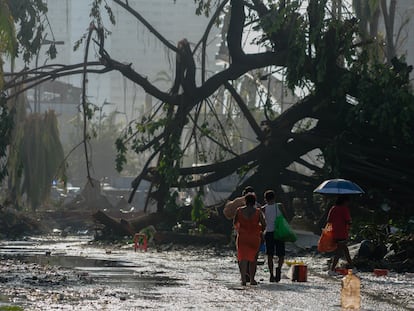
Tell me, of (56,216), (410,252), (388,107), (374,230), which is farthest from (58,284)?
(56,216)

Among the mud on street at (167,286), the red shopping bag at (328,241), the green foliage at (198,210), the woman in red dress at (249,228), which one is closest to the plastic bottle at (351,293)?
the mud on street at (167,286)

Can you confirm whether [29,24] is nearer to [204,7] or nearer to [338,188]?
[204,7]

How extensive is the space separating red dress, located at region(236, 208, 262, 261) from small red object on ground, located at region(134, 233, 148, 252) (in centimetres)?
1165

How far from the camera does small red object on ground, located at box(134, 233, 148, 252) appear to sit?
93.7 feet

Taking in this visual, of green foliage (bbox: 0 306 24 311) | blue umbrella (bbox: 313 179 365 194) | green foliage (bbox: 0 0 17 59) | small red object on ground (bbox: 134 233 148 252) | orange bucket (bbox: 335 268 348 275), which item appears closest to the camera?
green foliage (bbox: 0 306 24 311)

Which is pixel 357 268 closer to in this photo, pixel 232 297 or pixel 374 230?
pixel 374 230

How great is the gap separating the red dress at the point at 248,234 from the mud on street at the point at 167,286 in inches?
21.4

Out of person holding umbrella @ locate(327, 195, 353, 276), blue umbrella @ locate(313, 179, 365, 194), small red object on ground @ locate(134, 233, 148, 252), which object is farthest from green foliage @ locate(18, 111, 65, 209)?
person holding umbrella @ locate(327, 195, 353, 276)

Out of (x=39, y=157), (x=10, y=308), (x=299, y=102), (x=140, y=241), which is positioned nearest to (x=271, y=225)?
(x=10, y=308)

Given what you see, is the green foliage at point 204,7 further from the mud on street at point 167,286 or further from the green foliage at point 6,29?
the green foliage at point 6,29

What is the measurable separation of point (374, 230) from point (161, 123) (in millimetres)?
8383

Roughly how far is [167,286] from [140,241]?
13290 millimetres

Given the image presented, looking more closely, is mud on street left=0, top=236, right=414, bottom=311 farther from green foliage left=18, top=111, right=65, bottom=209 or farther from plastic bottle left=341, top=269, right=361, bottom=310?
green foliage left=18, top=111, right=65, bottom=209

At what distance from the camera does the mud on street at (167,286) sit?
13055 mm
